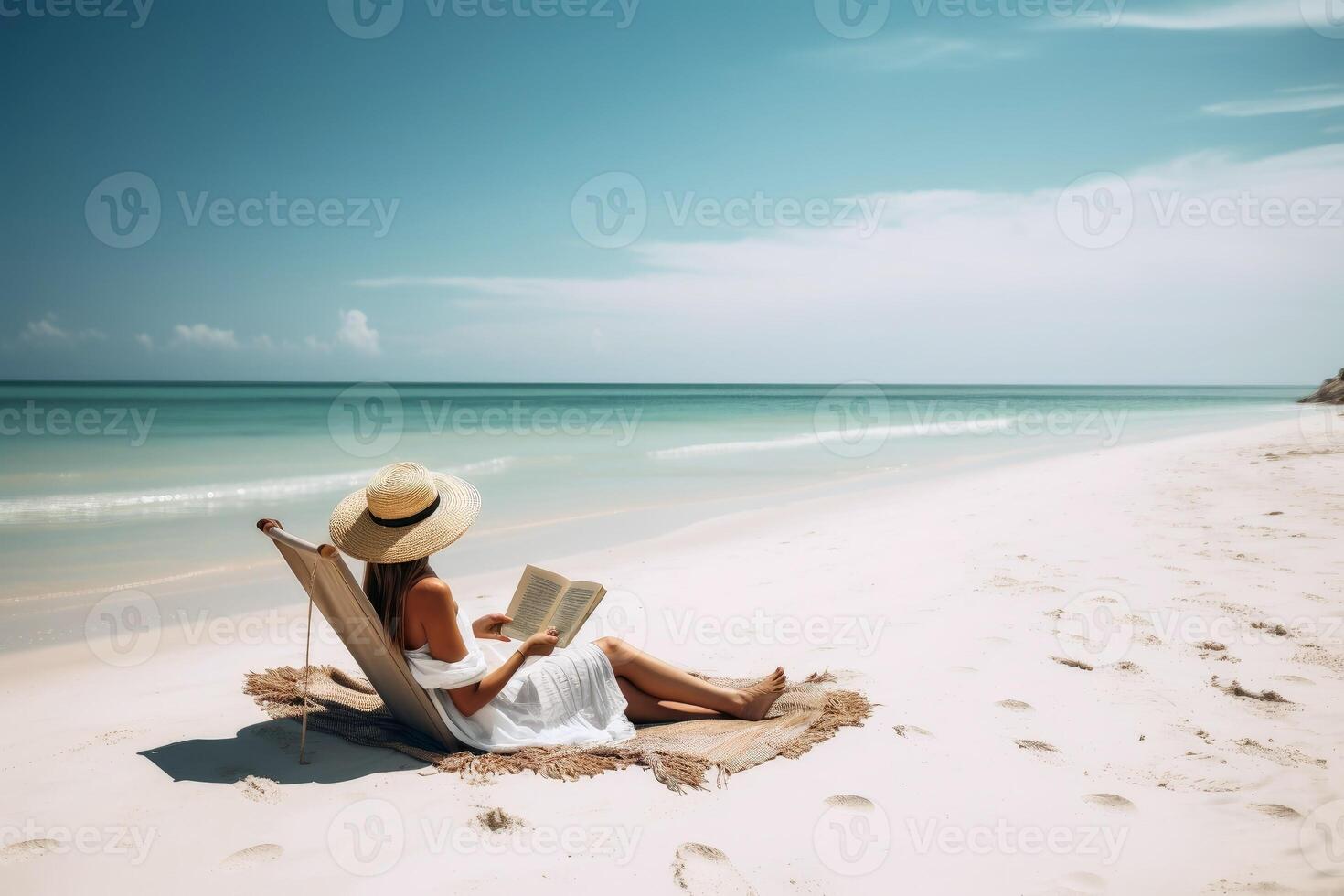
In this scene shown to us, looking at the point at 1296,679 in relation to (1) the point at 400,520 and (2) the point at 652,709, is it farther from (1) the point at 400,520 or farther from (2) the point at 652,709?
(1) the point at 400,520

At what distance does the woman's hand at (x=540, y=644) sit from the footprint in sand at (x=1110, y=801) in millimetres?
2220

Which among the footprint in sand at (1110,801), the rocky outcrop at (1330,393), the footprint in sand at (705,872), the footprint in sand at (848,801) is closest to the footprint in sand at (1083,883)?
the footprint in sand at (1110,801)

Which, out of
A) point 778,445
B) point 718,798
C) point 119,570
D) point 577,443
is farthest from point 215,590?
point 778,445

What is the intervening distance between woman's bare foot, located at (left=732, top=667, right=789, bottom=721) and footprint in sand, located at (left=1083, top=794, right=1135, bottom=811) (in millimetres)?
1419

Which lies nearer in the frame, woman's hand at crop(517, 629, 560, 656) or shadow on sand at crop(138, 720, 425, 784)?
shadow on sand at crop(138, 720, 425, 784)

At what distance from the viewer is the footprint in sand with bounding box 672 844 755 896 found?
2.58 m

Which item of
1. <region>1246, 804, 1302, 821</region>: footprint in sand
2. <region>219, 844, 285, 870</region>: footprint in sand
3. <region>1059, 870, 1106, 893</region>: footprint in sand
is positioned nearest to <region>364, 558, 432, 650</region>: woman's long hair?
<region>219, 844, 285, 870</region>: footprint in sand

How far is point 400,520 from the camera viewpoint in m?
3.21

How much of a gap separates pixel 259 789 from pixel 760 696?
2.23 meters

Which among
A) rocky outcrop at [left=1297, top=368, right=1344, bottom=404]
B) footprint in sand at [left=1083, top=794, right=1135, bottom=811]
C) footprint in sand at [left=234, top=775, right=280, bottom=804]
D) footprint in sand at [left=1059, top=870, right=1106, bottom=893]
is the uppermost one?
rocky outcrop at [left=1297, top=368, right=1344, bottom=404]

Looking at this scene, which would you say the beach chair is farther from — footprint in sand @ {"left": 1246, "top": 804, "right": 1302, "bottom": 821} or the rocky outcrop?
the rocky outcrop

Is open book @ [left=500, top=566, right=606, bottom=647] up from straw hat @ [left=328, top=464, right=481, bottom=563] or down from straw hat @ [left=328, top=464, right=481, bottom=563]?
down

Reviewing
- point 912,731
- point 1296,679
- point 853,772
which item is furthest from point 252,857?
point 1296,679

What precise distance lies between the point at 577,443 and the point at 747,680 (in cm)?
1646
